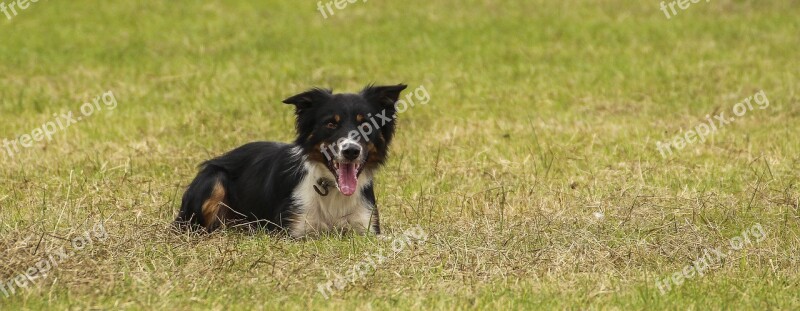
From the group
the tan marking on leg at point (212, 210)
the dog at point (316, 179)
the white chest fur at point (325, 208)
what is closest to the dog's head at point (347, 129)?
the dog at point (316, 179)

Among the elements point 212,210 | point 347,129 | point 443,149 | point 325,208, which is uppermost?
point 347,129

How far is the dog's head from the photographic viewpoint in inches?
309

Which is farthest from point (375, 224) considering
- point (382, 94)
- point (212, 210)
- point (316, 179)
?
point (212, 210)

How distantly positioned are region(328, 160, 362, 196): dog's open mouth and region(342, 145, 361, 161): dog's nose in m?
0.19

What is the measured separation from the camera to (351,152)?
778cm

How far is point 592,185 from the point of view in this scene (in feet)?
32.4

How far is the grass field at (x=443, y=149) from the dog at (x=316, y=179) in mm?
321

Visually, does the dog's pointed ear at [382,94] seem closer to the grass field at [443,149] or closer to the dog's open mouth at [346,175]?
the dog's open mouth at [346,175]

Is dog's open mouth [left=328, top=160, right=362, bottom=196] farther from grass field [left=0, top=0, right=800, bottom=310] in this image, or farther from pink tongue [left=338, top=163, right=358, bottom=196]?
grass field [left=0, top=0, right=800, bottom=310]

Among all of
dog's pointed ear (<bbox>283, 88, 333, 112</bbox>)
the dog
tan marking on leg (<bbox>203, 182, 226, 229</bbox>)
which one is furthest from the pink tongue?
tan marking on leg (<bbox>203, 182, 226, 229</bbox>)

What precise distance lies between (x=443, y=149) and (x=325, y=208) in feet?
11.5

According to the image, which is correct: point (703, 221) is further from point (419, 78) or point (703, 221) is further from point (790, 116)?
point (419, 78)

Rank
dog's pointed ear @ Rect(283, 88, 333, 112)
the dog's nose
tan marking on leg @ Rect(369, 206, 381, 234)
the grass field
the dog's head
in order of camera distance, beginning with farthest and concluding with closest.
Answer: tan marking on leg @ Rect(369, 206, 381, 234), dog's pointed ear @ Rect(283, 88, 333, 112), the dog's head, the dog's nose, the grass field

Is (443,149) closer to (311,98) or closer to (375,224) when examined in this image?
(375,224)
